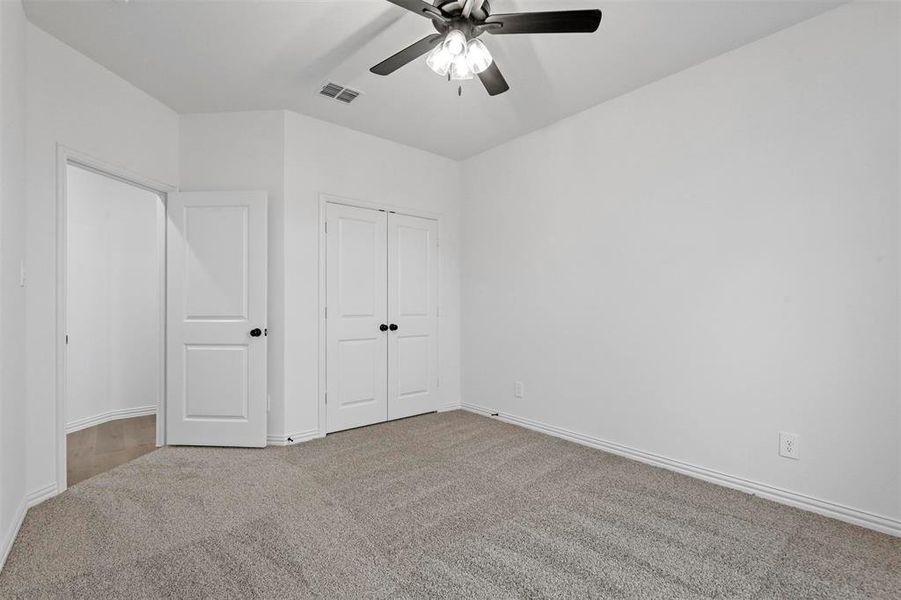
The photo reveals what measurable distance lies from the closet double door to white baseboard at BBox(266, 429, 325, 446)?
0.56ft

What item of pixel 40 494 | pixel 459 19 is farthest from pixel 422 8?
pixel 40 494

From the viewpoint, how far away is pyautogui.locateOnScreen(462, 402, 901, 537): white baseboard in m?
2.18

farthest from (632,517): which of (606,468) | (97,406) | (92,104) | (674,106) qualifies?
(97,406)

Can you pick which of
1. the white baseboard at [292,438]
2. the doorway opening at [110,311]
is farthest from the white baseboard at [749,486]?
the doorway opening at [110,311]

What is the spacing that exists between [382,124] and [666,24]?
2265mm

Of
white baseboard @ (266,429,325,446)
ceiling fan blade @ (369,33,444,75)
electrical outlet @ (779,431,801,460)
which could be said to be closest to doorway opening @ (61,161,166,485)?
white baseboard @ (266,429,325,446)

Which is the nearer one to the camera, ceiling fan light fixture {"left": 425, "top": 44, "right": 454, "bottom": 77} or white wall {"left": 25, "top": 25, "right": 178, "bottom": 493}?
ceiling fan light fixture {"left": 425, "top": 44, "right": 454, "bottom": 77}

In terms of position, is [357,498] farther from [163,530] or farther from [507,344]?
[507,344]

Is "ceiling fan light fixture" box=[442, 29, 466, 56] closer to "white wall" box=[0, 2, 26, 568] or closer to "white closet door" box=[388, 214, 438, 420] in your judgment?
"white wall" box=[0, 2, 26, 568]

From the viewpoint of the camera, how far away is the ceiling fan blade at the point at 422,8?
5.88 ft

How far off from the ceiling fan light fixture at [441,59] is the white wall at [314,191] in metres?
1.89

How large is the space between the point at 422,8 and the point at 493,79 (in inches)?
23.0

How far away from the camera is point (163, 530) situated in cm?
216

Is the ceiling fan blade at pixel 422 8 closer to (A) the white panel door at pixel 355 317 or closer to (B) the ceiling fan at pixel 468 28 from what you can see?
(B) the ceiling fan at pixel 468 28
